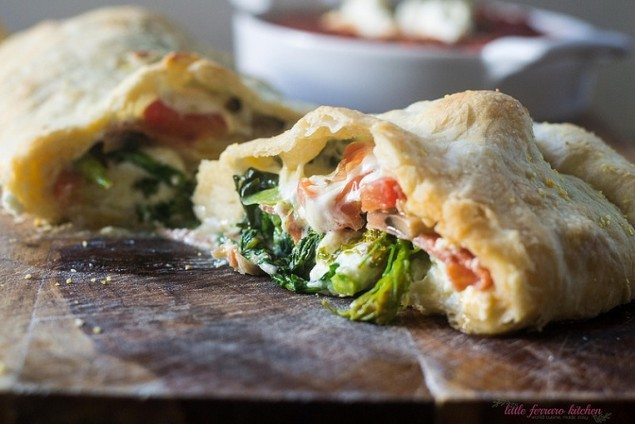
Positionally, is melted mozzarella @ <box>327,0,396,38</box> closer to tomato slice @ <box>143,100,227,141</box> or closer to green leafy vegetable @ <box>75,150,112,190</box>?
tomato slice @ <box>143,100,227,141</box>

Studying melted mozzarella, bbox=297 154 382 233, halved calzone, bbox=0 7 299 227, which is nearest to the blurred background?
halved calzone, bbox=0 7 299 227

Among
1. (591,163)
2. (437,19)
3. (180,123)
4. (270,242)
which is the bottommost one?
(270,242)

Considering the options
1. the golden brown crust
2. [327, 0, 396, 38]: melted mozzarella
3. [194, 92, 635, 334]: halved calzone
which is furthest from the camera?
[327, 0, 396, 38]: melted mozzarella

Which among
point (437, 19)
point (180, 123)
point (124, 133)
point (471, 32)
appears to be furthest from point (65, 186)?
point (471, 32)

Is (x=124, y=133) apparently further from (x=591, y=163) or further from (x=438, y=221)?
(x=591, y=163)

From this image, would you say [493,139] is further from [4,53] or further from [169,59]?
[4,53]

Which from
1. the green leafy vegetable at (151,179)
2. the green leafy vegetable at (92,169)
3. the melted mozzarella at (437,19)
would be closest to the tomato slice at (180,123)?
the green leafy vegetable at (151,179)
